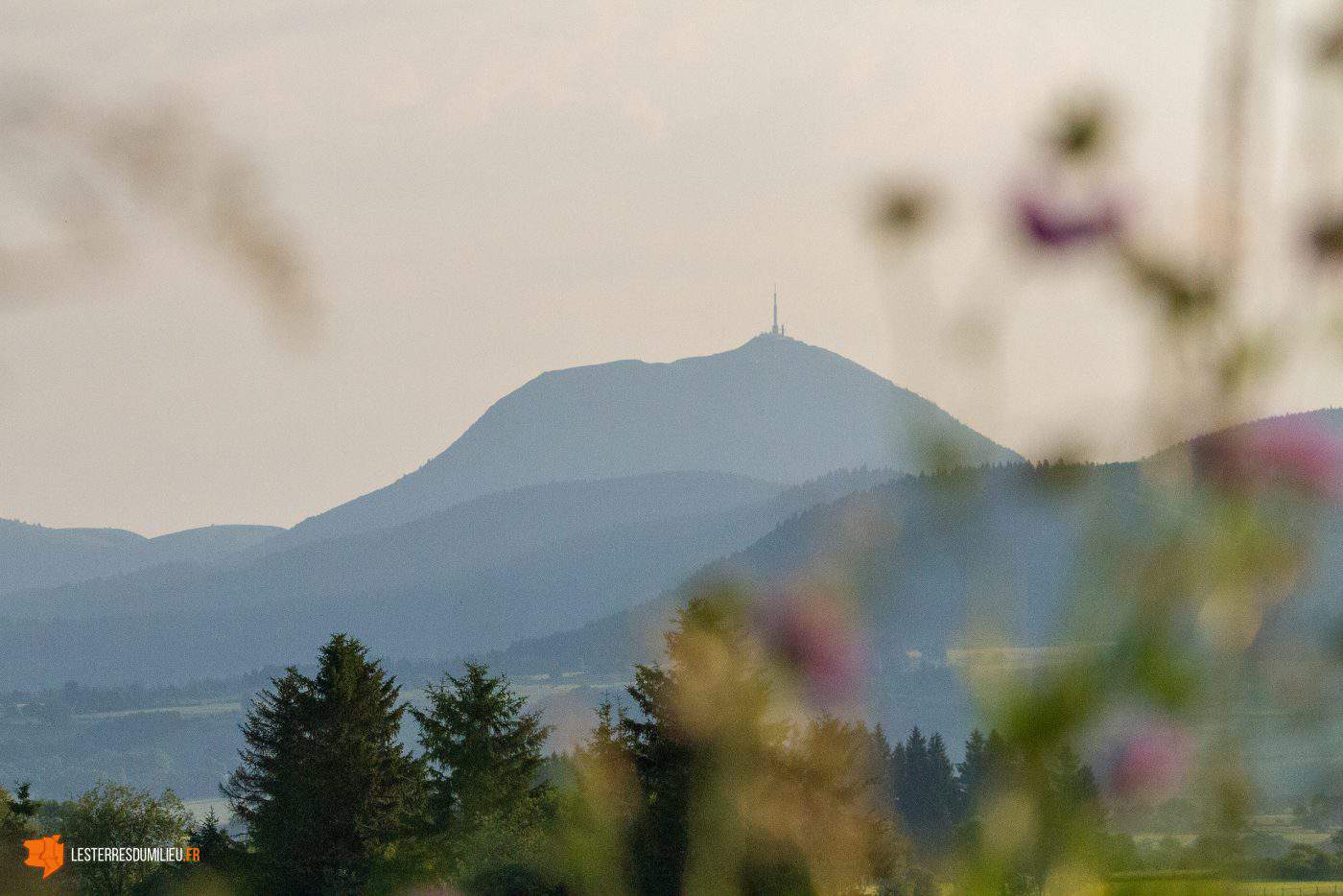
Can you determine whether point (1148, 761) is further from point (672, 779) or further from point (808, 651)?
point (672, 779)

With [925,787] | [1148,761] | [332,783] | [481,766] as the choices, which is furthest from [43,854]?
[925,787]

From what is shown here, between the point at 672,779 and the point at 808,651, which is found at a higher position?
the point at 808,651

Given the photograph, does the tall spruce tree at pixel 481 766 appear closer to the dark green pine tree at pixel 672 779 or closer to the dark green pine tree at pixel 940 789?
the dark green pine tree at pixel 672 779

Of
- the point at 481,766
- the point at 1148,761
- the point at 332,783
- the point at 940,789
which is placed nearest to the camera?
the point at 1148,761

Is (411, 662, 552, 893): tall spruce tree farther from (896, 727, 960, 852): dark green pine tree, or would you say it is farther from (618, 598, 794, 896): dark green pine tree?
(896, 727, 960, 852): dark green pine tree

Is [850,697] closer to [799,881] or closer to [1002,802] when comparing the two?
[1002,802]

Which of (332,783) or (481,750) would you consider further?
(481,750)

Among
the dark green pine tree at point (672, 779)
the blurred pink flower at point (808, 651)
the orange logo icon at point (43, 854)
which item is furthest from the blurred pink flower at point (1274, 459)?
the orange logo icon at point (43, 854)
